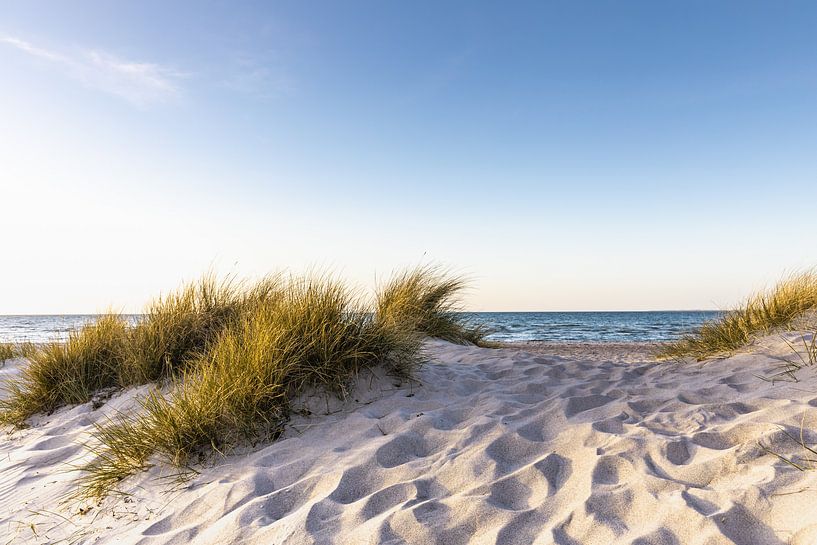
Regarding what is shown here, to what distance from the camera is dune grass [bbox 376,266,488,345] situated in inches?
284

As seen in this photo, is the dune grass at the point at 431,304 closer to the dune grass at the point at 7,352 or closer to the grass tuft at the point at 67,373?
the grass tuft at the point at 67,373

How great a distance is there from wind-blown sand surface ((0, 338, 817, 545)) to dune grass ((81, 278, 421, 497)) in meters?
0.17

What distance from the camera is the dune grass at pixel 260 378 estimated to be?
2998mm

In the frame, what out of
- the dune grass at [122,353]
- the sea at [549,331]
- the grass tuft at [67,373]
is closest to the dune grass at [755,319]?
the sea at [549,331]

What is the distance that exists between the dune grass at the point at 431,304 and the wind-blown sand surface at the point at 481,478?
3235mm

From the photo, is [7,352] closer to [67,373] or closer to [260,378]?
[67,373]

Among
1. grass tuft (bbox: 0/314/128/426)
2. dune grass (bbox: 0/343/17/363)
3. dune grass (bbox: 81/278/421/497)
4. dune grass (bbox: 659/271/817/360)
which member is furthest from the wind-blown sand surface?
dune grass (bbox: 0/343/17/363)

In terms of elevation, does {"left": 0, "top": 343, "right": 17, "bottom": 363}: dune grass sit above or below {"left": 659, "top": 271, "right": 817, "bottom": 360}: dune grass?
below

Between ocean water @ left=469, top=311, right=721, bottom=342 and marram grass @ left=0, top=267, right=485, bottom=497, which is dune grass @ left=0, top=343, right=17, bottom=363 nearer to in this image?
marram grass @ left=0, top=267, right=485, bottom=497

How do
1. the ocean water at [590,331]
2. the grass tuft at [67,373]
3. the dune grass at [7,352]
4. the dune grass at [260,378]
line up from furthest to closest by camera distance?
the ocean water at [590,331] < the dune grass at [7,352] < the grass tuft at [67,373] < the dune grass at [260,378]

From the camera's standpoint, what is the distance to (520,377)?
4570 mm

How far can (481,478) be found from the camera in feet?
7.92

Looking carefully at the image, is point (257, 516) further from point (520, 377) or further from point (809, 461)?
point (520, 377)

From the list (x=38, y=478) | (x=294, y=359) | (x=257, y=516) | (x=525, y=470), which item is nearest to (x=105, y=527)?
(x=257, y=516)
